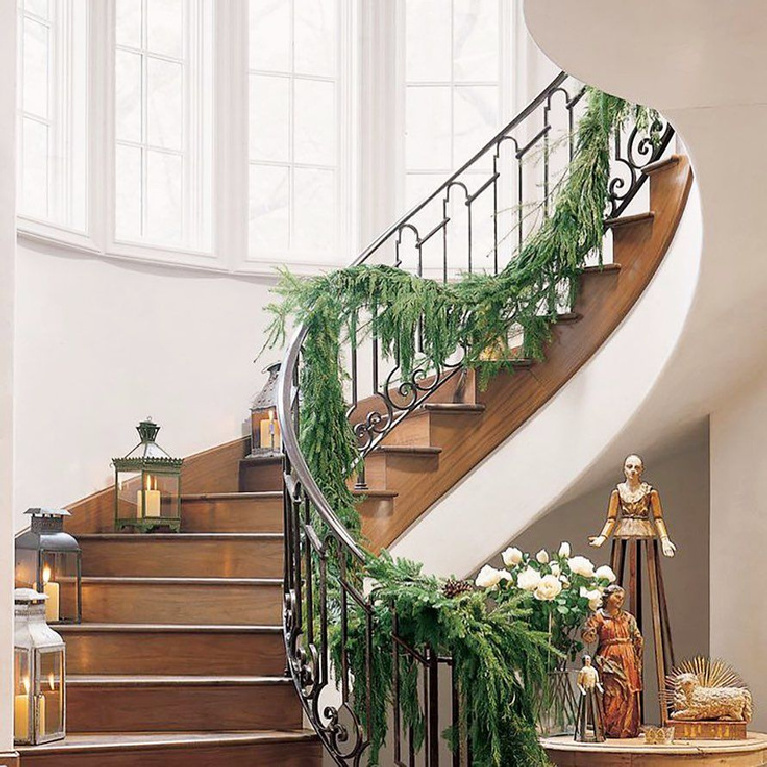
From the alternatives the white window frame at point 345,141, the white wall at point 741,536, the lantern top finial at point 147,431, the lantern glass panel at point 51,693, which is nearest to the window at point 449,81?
the white window frame at point 345,141

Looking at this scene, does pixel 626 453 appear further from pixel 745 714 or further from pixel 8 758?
pixel 8 758

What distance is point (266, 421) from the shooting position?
677 centimetres

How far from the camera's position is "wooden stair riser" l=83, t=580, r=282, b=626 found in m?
5.27

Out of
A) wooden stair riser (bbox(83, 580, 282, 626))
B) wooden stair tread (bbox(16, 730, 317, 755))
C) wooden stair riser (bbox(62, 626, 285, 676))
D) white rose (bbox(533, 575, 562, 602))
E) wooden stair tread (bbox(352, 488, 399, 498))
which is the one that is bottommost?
wooden stair tread (bbox(16, 730, 317, 755))

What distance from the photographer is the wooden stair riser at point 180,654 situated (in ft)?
16.5

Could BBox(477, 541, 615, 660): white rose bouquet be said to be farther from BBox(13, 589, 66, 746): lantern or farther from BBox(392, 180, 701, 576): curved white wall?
BBox(13, 589, 66, 746): lantern

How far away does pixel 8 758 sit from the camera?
4047mm

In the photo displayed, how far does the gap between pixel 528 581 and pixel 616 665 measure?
50cm

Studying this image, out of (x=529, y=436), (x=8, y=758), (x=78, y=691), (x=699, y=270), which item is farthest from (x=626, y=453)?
(x=8, y=758)

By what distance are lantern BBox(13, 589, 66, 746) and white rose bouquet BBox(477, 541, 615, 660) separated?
144 centimetres

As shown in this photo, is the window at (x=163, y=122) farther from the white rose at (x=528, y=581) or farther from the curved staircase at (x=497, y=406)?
the white rose at (x=528, y=581)

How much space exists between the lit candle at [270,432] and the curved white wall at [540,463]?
1401 millimetres

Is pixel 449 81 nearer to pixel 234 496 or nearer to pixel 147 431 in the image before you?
pixel 147 431

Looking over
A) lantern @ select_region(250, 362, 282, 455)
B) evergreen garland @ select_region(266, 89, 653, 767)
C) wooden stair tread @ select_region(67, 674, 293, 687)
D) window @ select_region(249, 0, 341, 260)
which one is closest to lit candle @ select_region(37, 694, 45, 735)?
wooden stair tread @ select_region(67, 674, 293, 687)
